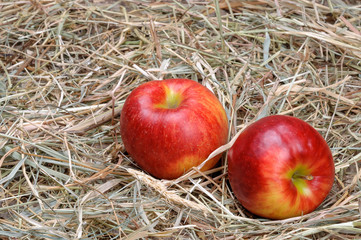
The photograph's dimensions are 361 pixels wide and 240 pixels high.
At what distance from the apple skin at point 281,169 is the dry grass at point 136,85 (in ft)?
0.27

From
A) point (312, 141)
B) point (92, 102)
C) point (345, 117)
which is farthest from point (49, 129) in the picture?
point (345, 117)

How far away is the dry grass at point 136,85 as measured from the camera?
96.0 inches

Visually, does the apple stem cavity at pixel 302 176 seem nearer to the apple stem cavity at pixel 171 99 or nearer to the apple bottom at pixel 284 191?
the apple bottom at pixel 284 191

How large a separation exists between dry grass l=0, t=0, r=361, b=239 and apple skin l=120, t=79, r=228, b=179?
94 millimetres

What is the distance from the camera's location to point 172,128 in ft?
8.29

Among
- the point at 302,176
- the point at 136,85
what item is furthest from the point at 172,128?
the point at 136,85

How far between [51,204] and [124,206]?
403 millimetres

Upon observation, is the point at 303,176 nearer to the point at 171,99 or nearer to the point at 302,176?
the point at 302,176

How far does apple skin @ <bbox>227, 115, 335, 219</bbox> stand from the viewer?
7.70 ft

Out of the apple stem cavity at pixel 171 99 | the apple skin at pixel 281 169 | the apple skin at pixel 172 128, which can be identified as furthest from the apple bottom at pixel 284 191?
the apple stem cavity at pixel 171 99

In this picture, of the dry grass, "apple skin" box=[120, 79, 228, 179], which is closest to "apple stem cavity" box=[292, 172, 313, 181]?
the dry grass

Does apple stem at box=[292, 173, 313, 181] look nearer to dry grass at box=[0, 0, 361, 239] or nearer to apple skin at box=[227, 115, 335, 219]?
apple skin at box=[227, 115, 335, 219]

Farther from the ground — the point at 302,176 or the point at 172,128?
the point at 172,128

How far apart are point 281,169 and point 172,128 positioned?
0.57 metres
